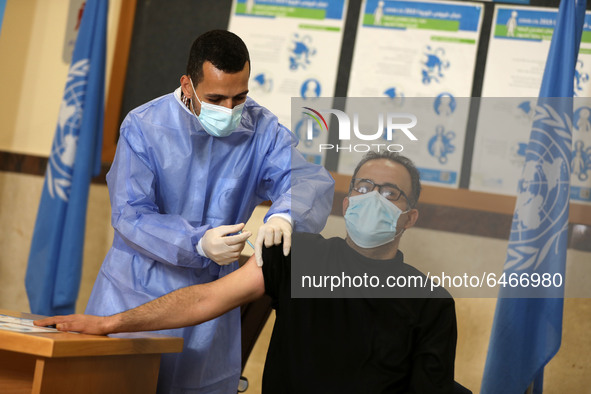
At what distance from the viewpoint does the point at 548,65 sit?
251 centimetres

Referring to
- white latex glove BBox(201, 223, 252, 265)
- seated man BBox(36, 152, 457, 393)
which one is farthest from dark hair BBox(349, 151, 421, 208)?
white latex glove BBox(201, 223, 252, 265)

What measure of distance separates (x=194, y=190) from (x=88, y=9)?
5.53 ft

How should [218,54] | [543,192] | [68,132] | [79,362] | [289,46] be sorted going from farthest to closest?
[289,46] < [68,132] < [543,192] < [218,54] < [79,362]

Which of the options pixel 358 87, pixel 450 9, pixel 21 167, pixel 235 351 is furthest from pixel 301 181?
pixel 21 167

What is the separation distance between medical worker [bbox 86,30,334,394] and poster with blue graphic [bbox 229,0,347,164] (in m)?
1.34

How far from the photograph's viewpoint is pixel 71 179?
3.14 meters

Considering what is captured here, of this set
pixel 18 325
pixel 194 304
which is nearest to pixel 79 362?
pixel 18 325

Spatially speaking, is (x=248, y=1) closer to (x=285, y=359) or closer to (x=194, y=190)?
(x=194, y=190)

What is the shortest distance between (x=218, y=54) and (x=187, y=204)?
1.42ft

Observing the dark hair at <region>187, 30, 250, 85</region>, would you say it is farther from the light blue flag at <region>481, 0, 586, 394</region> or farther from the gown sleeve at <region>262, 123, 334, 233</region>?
the light blue flag at <region>481, 0, 586, 394</region>

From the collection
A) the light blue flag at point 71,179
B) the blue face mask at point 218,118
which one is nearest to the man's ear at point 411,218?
the blue face mask at point 218,118

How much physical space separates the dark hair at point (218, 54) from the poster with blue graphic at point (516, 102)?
678 mm

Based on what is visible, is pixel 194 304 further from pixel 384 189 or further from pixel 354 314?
pixel 384 189

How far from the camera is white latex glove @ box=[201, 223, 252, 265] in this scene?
1625mm
